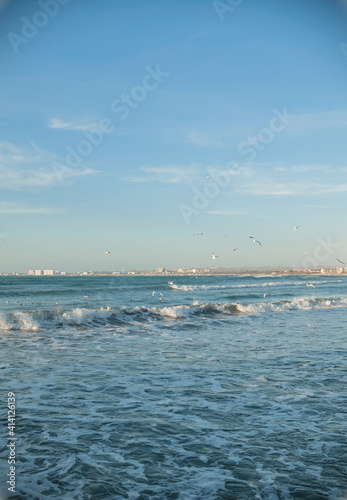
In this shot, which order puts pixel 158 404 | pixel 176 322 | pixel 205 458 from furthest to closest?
pixel 176 322 → pixel 158 404 → pixel 205 458

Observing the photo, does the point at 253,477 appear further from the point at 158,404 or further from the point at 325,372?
the point at 325,372

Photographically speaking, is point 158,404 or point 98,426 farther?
point 158,404

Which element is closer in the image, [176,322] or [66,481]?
[66,481]

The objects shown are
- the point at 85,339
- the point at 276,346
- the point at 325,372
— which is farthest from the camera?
the point at 85,339

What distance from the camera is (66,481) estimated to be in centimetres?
468

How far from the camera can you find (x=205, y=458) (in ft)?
17.3

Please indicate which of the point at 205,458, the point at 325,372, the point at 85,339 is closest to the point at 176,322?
the point at 85,339

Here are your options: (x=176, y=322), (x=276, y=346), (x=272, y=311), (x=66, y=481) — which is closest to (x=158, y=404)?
(x=66, y=481)

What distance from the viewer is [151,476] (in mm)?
4832

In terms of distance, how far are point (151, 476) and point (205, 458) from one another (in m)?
0.83

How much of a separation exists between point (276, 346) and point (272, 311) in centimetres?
1548

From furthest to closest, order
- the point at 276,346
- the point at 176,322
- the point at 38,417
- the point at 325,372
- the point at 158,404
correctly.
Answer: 1. the point at 176,322
2. the point at 276,346
3. the point at 325,372
4. the point at 158,404
5. the point at 38,417

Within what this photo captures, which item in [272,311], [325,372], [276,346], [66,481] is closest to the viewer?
[66,481]

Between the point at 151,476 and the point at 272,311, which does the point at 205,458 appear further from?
the point at 272,311
